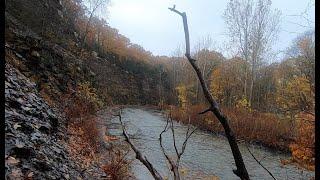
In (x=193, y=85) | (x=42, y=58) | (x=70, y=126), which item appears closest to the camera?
(x=70, y=126)

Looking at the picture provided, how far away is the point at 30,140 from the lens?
820cm

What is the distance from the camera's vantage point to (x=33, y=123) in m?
9.70

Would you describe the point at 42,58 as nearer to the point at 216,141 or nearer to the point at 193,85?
the point at 216,141

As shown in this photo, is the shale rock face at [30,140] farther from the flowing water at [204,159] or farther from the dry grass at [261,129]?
the dry grass at [261,129]

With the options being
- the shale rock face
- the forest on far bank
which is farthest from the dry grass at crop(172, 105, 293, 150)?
the shale rock face

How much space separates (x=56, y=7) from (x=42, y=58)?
12.7 meters

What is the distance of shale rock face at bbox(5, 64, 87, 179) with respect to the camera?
22.3 feet

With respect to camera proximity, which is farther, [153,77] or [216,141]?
[153,77]

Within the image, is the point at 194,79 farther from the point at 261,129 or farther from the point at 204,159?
the point at 204,159

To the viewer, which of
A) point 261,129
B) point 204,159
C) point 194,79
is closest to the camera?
point 204,159

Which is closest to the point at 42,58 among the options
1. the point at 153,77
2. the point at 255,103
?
the point at 255,103

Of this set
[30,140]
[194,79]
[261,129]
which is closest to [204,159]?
[261,129]

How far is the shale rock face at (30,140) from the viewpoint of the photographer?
6794 millimetres
